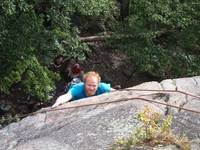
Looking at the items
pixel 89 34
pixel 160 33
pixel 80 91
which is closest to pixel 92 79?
pixel 80 91

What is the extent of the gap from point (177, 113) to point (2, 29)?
6.24m

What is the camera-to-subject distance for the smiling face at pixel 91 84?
667 cm

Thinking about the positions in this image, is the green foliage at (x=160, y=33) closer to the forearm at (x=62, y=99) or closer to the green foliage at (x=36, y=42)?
the green foliage at (x=36, y=42)

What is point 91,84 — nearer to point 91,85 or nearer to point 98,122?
point 91,85

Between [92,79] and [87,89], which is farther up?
[92,79]

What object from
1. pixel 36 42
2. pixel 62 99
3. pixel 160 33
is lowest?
pixel 62 99

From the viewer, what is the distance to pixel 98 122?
17.4 feet

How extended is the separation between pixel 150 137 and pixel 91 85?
2.10 m

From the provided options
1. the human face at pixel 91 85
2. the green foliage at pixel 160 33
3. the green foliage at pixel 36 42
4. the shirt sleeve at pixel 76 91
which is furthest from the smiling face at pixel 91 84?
the green foliage at pixel 160 33

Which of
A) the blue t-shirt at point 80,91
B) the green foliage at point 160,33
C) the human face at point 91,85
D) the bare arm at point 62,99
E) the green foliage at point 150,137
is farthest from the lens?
the green foliage at point 160,33

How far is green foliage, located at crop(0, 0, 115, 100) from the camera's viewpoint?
11.1 m

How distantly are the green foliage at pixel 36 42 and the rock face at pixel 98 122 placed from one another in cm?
517

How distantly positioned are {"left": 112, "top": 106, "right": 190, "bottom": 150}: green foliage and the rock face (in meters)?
0.07

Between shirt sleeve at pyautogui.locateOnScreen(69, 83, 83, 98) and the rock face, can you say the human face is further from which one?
the rock face
